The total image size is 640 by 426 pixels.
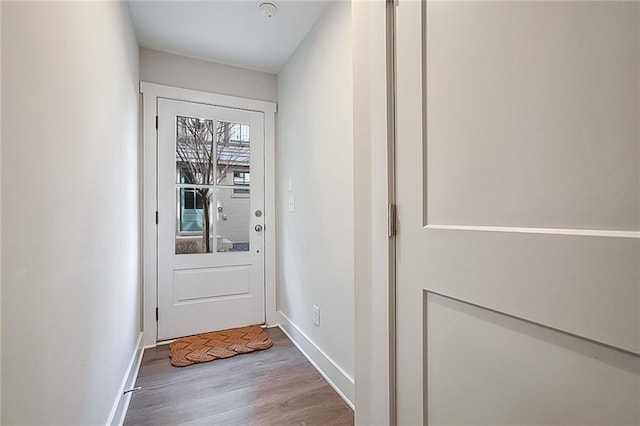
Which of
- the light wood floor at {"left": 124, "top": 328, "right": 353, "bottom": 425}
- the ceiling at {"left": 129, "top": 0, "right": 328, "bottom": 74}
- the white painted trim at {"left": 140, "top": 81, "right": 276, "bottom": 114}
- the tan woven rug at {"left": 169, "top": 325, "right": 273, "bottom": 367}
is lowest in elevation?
the light wood floor at {"left": 124, "top": 328, "right": 353, "bottom": 425}

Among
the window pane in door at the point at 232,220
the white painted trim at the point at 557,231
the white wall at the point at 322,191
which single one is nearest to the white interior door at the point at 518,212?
the white painted trim at the point at 557,231

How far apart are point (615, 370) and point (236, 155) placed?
2643 millimetres

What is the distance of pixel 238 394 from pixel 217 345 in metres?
0.67

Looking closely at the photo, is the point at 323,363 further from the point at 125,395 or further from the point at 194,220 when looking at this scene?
the point at 194,220

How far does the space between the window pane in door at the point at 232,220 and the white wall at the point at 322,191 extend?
1.13ft

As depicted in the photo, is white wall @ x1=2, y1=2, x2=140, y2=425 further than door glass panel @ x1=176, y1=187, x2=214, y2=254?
No

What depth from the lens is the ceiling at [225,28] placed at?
1.92m

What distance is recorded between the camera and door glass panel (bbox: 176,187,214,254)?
2.53 metres

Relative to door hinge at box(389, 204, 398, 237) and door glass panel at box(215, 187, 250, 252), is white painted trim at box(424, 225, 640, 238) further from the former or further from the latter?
door glass panel at box(215, 187, 250, 252)

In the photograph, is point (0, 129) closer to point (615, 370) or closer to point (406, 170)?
point (406, 170)

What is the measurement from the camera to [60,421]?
0.84 meters

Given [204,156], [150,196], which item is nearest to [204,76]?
[204,156]

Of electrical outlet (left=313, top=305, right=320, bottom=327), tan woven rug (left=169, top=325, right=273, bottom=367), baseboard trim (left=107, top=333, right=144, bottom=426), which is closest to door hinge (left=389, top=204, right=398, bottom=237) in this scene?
electrical outlet (left=313, top=305, right=320, bottom=327)

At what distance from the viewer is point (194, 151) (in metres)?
2.59
